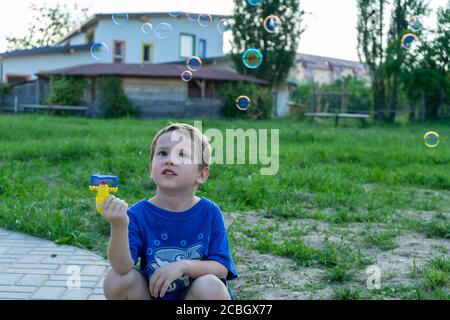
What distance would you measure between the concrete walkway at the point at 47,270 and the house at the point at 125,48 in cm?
2821

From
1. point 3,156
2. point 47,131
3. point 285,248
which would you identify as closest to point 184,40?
point 47,131

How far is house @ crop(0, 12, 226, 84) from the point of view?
33375 millimetres

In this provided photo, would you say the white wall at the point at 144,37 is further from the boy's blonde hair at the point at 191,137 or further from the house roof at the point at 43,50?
the boy's blonde hair at the point at 191,137

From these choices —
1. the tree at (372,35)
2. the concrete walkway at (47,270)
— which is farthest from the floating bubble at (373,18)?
the concrete walkway at (47,270)

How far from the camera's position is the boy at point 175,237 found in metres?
2.70

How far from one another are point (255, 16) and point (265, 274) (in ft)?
85.8

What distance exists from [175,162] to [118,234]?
0.41 meters

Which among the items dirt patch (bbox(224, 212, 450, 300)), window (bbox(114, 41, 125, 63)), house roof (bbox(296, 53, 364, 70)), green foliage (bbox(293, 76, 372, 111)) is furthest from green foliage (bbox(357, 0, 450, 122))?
dirt patch (bbox(224, 212, 450, 300))

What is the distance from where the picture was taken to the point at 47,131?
13.8 m

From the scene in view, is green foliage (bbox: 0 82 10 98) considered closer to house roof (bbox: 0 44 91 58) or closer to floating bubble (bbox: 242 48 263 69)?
house roof (bbox: 0 44 91 58)

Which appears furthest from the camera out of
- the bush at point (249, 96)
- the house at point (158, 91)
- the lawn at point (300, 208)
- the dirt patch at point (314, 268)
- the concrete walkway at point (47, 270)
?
the bush at point (249, 96)

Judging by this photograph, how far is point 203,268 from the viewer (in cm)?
278

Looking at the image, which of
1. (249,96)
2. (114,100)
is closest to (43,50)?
(114,100)

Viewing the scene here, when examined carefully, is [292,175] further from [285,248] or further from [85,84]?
[85,84]
